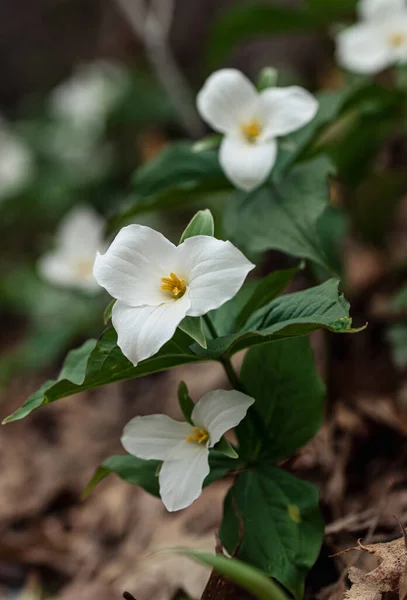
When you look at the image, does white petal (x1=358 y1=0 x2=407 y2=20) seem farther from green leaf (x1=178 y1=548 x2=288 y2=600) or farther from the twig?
green leaf (x1=178 y1=548 x2=288 y2=600)

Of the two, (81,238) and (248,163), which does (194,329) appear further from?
(81,238)

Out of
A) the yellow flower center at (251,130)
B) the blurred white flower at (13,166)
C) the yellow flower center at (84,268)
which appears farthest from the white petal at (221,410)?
the blurred white flower at (13,166)

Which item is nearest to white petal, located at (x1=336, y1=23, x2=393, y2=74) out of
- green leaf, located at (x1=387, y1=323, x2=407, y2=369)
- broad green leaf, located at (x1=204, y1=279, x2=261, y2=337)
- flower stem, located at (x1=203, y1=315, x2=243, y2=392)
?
green leaf, located at (x1=387, y1=323, x2=407, y2=369)

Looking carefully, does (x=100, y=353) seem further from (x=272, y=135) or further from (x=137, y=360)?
(x=272, y=135)

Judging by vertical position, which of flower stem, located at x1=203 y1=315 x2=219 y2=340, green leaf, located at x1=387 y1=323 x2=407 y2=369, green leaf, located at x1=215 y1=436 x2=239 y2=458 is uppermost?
flower stem, located at x1=203 y1=315 x2=219 y2=340

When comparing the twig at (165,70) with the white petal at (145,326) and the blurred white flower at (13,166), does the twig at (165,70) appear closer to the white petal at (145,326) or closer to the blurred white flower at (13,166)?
the blurred white flower at (13,166)
